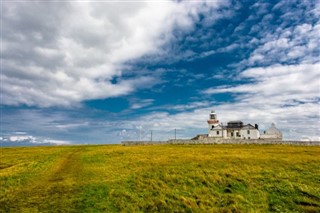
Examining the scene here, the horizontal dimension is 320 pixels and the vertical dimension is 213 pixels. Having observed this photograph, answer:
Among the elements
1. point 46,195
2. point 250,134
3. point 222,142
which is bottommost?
point 46,195

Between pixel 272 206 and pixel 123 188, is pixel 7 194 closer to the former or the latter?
pixel 123 188

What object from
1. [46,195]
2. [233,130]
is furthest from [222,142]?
[46,195]

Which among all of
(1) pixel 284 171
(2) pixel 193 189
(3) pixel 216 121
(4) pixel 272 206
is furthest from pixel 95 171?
(3) pixel 216 121

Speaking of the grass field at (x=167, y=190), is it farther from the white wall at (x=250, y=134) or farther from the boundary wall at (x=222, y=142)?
the white wall at (x=250, y=134)

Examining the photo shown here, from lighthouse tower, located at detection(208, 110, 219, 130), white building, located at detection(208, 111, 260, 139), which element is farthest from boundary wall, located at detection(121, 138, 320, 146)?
lighthouse tower, located at detection(208, 110, 219, 130)

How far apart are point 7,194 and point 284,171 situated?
26.0 metres

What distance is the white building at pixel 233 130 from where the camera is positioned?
113750mm

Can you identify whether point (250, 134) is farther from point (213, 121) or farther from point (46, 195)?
point (46, 195)

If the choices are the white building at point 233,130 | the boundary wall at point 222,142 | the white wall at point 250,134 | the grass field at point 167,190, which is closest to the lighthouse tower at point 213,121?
the white building at point 233,130

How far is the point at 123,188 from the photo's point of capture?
23062 millimetres

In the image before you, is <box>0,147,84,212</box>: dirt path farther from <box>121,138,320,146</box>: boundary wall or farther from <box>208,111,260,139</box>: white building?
<box>208,111,260,139</box>: white building

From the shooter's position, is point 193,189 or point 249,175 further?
point 249,175

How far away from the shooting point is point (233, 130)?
116312mm

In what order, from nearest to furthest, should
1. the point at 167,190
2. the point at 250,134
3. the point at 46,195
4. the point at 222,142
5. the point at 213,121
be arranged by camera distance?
1. the point at 46,195
2. the point at 167,190
3. the point at 222,142
4. the point at 250,134
5. the point at 213,121
